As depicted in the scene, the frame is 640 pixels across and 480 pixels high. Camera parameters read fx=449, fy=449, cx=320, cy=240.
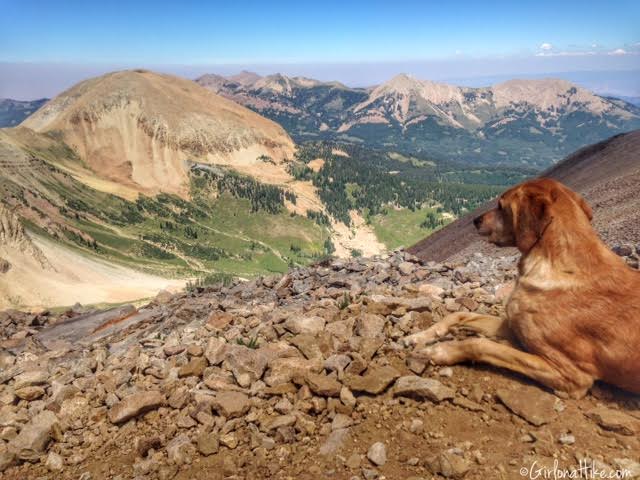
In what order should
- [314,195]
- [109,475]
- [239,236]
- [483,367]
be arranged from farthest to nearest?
[314,195], [239,236], [483,367], [109,475]

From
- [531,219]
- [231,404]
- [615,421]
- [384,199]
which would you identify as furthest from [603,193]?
[384,199]

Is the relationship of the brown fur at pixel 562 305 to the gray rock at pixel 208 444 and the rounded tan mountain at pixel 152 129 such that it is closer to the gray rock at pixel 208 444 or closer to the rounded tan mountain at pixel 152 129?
the gray rock at pixel 208 444

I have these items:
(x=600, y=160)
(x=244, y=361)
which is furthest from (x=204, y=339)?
(x=600, y=160)

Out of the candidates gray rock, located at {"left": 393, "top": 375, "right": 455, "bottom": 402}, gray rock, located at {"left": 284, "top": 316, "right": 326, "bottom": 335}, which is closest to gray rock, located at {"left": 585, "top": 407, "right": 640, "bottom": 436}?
gray rock, located at {"left": 393, "top": 375, "right": 455, "bottom": 402}

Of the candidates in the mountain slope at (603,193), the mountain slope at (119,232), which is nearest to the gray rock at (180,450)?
the mountain slope at (603,193)

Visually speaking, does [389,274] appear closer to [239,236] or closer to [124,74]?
[239,236]
